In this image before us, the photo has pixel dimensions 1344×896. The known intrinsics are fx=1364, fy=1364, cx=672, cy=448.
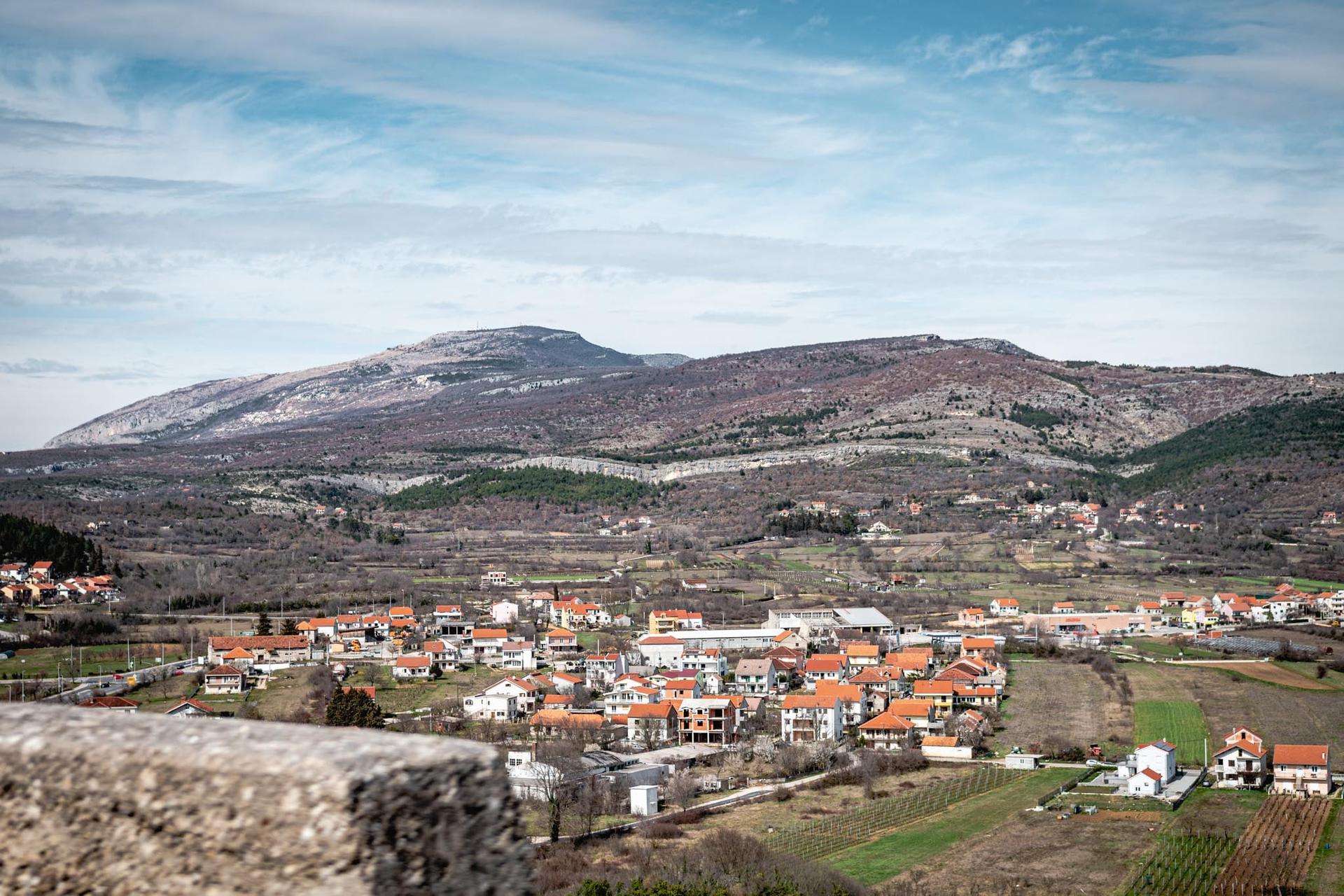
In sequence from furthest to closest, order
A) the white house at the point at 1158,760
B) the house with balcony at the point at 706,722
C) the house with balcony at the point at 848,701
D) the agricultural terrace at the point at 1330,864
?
the house with balcony at the point at 848,701
the house with balcony at the point at 706,722
the white house at the point at 1158,760
the agricultural terrace at the point at 1330,864

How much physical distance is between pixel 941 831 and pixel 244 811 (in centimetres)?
2251

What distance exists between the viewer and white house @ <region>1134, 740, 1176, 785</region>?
2712 cm

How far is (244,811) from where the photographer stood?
2523 mm

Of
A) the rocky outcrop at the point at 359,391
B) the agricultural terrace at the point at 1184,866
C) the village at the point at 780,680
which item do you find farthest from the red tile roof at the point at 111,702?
the rocky outcrop at the point at 359,391

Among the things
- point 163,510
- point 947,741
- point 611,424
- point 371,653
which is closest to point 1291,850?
point 947,741

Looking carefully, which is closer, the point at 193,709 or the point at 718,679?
the point at 193,709

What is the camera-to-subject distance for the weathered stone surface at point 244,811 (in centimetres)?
248

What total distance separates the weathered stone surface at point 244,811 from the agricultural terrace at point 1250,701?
1174 inches

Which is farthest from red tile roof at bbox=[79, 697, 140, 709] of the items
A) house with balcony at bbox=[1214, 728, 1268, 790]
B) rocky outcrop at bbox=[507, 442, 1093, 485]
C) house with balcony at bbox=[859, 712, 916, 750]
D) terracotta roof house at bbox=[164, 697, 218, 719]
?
rocky outcrop at bbox=[507, 442, 1093, 485]

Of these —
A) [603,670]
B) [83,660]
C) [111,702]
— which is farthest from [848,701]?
[83,660]

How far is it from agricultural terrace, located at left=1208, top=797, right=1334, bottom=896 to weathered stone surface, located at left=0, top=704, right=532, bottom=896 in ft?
63.4

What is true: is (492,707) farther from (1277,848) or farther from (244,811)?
(244,811)

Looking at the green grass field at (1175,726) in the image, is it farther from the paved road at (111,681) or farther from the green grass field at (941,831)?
the paved road at (111,681)

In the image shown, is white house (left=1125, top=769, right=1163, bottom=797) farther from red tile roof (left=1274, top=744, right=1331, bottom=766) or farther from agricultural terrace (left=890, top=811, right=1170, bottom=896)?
red tile roof (left=1274, top=744, right=1331, bottom=766)
